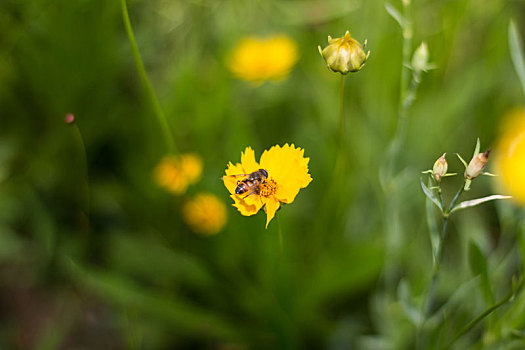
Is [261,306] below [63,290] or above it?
below

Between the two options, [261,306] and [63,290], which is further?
[63,290]

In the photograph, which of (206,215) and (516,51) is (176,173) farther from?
(516,51)

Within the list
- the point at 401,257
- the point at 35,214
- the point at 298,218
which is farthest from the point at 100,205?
the point at 401,257

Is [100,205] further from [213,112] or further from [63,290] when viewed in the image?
[213,112]

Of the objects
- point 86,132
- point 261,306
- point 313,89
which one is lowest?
point 261,306

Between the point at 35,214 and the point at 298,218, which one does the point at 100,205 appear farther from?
the point at 298,218

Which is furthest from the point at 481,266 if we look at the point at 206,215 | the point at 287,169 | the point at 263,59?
the point at 263,59

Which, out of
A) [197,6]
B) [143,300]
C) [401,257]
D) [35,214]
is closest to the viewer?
[143,300]

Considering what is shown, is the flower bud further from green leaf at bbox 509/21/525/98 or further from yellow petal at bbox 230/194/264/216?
green leaf at bbox 509/21/525/98

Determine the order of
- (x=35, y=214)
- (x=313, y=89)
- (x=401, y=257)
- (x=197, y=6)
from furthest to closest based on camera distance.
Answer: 1. (x=197, y=6)
2. (x=313, y=89)
3. (x=35, y=214)
4. (x=401, y=257)
